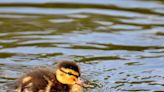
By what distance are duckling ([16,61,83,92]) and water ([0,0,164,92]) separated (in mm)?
243

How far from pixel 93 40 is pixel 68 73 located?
190cm

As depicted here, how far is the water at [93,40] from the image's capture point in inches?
280

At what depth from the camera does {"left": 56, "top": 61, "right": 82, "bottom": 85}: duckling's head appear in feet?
20.9

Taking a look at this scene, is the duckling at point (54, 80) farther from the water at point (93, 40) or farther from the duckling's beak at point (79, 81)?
the water at point (93, 40)

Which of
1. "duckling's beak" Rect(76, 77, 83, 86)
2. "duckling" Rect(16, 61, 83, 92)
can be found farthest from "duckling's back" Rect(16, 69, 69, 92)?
"duckling's beak" Rect(76, 77, 83, 86)

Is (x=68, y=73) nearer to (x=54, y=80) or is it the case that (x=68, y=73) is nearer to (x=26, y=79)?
(x=54, y=80)

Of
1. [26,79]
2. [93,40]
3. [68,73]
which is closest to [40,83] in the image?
[26,79]

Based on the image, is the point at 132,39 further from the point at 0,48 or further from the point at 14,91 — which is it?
the point at 14,91

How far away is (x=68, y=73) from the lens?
21.0 ft

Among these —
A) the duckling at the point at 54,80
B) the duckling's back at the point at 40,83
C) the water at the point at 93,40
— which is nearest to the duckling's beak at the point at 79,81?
the duckling at the point at 54,80

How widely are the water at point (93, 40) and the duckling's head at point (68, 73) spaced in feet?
0.88

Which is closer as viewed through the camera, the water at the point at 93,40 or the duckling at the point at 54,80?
the duckling at the point at 54,80

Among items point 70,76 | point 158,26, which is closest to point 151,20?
point 158,26

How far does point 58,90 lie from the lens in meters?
6.39
